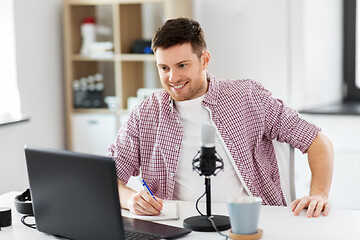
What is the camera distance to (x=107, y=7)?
4.31m

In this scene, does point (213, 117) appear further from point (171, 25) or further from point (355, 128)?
point (355, 128)

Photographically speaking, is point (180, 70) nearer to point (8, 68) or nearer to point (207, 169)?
point (207, 169)

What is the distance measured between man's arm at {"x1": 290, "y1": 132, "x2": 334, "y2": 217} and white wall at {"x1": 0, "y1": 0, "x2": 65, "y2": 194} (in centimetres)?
216

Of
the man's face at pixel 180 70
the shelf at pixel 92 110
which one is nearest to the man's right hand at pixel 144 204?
the man's face at pixel 180 70

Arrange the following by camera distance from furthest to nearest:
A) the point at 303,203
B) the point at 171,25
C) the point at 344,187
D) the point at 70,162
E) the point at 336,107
Answer: the point at 336,107 < the point at 344,187 < the point at 171,25 < the point at 303,203 < the point at 70,162

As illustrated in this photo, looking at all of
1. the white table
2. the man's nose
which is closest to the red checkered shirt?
the man's nose

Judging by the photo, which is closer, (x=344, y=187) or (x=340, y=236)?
(x=340, y=236)

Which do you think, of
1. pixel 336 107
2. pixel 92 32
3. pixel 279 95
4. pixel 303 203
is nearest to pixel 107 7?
pixel 92 32

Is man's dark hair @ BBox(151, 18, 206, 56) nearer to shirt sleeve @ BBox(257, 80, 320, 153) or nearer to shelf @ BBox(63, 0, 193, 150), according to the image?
shirt sleeve @ BBox(257, 80, 320, 153)

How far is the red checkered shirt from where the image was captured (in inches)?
84.4

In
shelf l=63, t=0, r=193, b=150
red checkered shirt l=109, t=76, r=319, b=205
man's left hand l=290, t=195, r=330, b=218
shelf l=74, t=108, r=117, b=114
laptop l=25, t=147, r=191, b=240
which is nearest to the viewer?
laptop l=25, t=147, r=191, b=240

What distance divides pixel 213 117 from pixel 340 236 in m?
0.73

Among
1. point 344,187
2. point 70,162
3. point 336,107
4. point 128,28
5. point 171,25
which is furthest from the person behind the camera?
point 128,28

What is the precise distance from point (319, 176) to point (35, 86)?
246 centimetres
